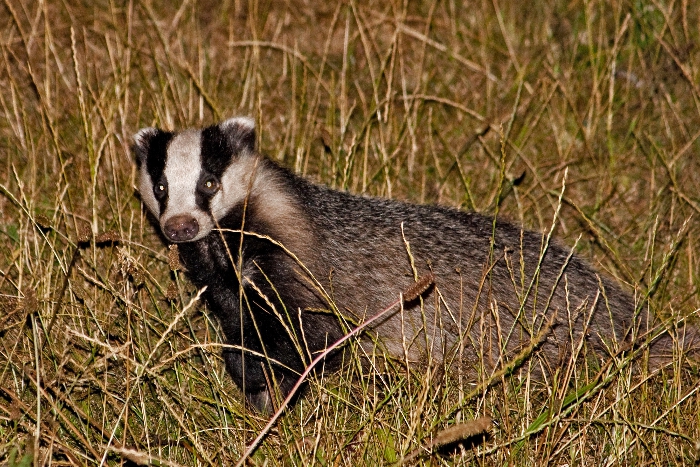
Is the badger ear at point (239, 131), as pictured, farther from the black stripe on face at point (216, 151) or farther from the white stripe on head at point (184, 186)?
the white stripe on head at point (184, 186)

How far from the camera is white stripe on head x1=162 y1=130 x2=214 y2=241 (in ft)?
13.6

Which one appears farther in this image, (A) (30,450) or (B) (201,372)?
(B) (201,372)

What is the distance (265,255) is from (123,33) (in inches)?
119

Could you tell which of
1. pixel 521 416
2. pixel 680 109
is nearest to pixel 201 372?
pixel 521 416

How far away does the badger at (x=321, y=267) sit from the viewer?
4.15m

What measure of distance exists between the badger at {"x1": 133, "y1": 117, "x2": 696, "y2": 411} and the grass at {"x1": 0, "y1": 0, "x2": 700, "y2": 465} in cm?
21

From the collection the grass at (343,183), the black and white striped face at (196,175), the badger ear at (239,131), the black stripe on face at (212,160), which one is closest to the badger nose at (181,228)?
the black and white striped face at (196,175)

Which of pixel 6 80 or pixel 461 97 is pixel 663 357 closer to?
pixel 461 97

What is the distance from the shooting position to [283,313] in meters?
4.12

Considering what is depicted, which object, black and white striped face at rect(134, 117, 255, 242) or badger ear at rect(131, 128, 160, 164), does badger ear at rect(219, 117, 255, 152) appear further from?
badger ear at rect(131, 128, 160, 164)

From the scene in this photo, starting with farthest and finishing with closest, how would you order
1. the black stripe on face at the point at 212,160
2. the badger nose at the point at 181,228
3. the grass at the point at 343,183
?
1. the black stripe on face at the point at 212,160
2. the badger nose at the point at 181,228
3. the grass at the point at 343,183

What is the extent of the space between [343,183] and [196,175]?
124cm

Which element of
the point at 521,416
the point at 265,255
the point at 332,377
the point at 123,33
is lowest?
the point at 332,377

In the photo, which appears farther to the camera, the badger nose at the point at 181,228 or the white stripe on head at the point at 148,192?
the white stripe on head at the point at 148,192
